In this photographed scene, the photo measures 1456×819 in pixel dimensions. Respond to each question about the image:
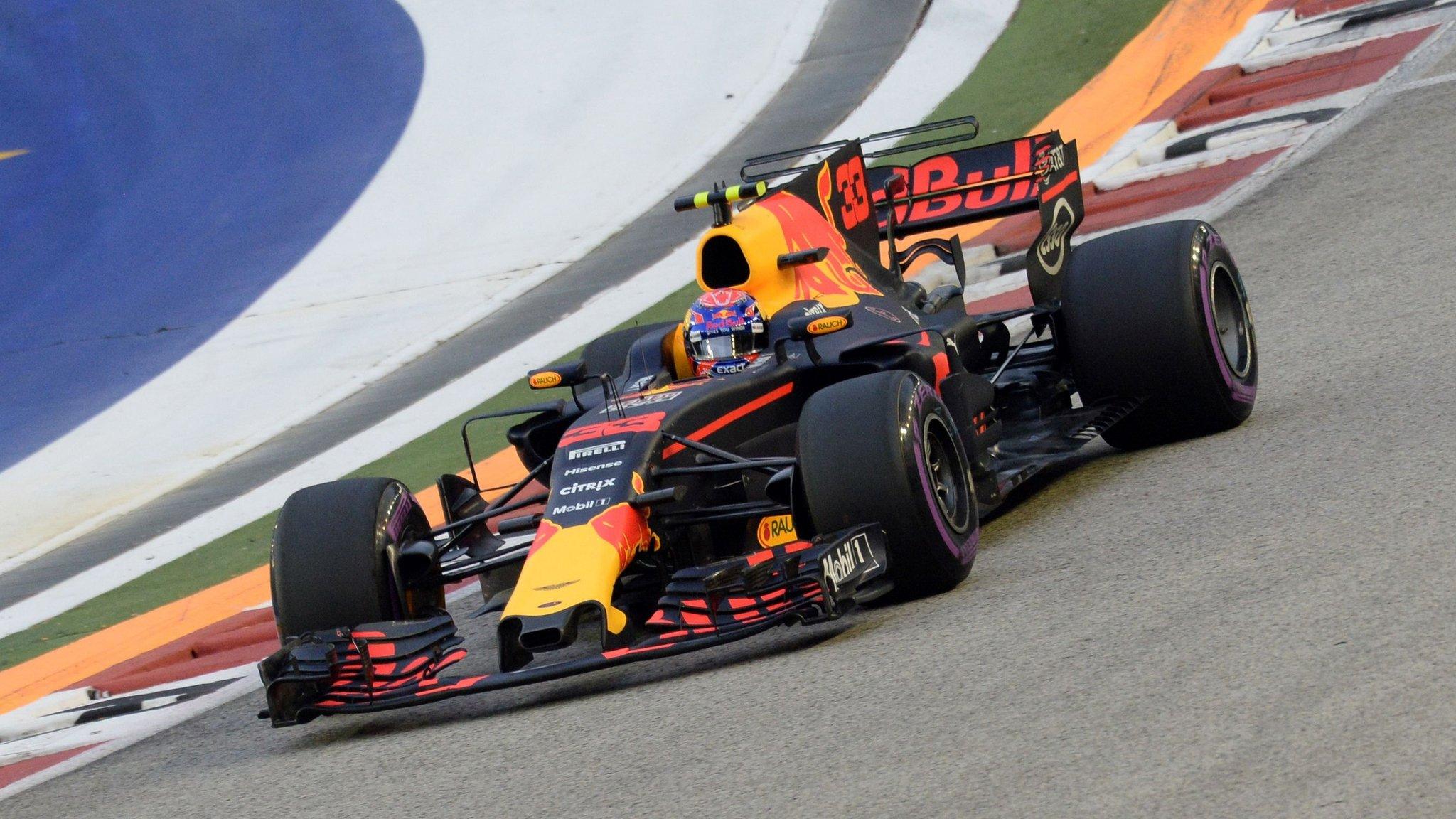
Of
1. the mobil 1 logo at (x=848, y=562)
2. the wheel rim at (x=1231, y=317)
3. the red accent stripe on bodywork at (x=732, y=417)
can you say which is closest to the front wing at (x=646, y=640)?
the mobil 1 logo at (x=848, y=562)

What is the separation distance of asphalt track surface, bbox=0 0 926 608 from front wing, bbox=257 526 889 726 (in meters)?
4.96

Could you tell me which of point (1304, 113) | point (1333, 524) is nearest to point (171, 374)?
point (1304, 113)

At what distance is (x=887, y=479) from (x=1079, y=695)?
1454 mm

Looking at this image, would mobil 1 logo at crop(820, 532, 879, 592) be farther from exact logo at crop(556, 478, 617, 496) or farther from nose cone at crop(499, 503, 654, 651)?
exact logo at crop(556, 478, 617, 496)

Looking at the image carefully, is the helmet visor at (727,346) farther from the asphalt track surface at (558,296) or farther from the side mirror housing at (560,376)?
the asphalt track surface at (558,296)

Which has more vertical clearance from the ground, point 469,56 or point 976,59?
point 469,56

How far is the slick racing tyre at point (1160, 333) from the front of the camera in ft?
24.8

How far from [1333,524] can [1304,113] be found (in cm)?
743

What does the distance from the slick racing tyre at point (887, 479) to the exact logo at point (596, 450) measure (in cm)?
69

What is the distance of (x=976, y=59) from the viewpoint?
16.3 meters

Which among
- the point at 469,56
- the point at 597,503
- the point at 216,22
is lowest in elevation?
the point at 597,503

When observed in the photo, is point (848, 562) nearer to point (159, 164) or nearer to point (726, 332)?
point (726, 332)

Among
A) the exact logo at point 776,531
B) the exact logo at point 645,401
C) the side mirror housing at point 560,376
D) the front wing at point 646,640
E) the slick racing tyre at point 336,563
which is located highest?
the side mirror housing at point 560,376

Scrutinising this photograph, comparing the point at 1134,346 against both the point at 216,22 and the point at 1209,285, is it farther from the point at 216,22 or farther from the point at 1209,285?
the point at 216,22
